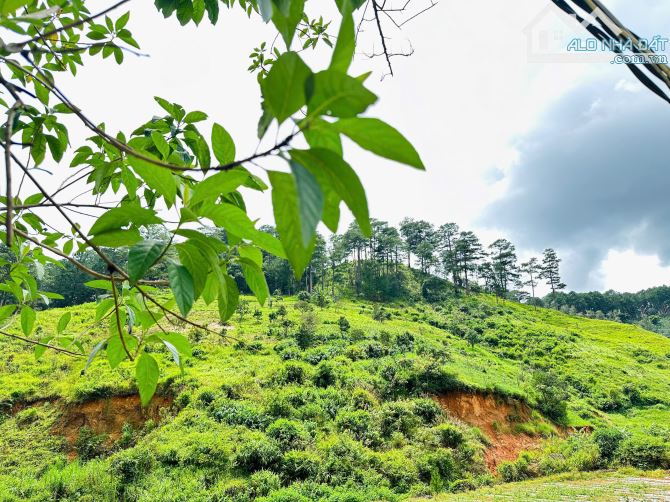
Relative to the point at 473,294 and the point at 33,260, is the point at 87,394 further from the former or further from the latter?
the point at 473,294

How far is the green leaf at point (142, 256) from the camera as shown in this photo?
311 mm

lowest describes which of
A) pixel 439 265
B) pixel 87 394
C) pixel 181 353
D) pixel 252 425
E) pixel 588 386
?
pixel 588 386

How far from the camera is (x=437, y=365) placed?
10859mm

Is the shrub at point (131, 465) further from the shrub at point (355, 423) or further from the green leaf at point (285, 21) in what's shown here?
the green leaf at point (285, 21)

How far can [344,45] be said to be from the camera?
0.24 m

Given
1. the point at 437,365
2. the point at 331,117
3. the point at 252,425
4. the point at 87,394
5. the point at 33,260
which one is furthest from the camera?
the point at 437,365

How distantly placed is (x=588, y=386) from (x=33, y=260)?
1915 cm

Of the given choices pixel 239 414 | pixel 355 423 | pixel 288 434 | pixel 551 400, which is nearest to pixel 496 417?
pixel 551 400

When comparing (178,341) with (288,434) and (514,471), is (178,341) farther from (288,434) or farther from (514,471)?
(514,471)

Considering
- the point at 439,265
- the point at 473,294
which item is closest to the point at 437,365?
the point at 473,294

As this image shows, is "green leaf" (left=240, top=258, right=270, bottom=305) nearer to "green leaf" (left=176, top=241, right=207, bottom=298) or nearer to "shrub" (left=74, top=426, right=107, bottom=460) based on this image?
"green leaf" (left=176, top=241, right=207, bottom=298)

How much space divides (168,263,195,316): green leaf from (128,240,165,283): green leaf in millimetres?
19

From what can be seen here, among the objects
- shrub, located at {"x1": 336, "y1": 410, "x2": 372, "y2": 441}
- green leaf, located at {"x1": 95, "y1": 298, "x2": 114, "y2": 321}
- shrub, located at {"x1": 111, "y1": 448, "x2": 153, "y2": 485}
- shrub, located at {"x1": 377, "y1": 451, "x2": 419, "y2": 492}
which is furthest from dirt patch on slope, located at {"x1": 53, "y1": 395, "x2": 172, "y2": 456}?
green leaf, located at {"x1": 95, "y1": 298, "x2": 114, "y2": 321}

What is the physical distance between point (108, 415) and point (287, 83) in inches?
431
